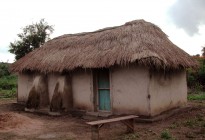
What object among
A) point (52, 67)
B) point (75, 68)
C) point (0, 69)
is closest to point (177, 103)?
point (75, 68)

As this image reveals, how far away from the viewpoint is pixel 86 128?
984cm

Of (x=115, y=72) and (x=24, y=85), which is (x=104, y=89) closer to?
(x=115, y=72)

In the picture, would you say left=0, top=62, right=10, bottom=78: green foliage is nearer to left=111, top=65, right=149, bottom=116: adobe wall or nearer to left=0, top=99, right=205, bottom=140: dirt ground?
left=0, top=99, right=205, bottom=140: dirt ground

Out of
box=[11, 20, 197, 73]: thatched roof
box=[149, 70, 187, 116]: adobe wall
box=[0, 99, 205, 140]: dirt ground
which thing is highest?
box=[11, 20, 197, 73]: thatched roof

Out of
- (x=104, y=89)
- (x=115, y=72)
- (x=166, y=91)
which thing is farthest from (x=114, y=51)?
(x=166, y=91)

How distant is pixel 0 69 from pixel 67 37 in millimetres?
15720

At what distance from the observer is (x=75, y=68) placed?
12.1 meters

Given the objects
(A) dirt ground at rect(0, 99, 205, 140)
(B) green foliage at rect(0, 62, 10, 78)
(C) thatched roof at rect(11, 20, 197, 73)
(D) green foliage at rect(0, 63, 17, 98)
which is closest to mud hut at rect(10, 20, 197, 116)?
(C) thatched roof at rect(11, 20, 197, 73)

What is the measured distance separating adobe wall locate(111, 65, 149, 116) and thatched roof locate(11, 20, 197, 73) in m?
0.52

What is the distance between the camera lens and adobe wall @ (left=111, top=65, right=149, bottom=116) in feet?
34.1

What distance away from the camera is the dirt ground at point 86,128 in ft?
28.0

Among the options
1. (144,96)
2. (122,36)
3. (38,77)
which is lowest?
(144,96)

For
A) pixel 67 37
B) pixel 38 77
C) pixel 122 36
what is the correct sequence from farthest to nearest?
pixel 67 37 → pixel 38 77 → pixel 122 36

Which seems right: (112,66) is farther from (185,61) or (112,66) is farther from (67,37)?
(67,37)
